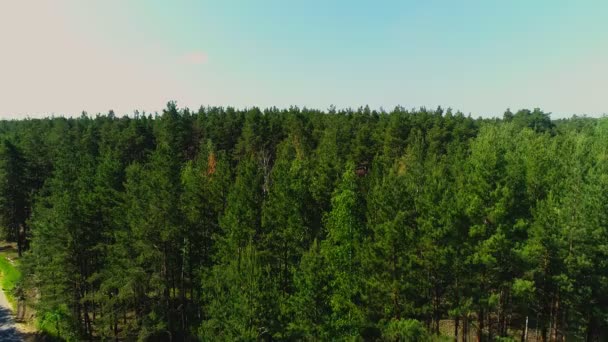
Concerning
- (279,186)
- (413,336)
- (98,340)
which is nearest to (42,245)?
(98,340)

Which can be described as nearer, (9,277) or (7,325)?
(7,325)

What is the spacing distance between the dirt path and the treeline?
252cm

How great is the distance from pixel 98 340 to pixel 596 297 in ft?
132

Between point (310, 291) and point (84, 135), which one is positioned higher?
point (84, 135)

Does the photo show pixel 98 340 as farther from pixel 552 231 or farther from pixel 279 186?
pixel 552 231

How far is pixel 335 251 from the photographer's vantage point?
26688 millimetres

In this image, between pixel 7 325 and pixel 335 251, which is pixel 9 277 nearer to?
pixel 7 325

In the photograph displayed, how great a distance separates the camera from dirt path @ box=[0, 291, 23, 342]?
127 feet

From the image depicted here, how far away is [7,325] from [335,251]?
37241mm

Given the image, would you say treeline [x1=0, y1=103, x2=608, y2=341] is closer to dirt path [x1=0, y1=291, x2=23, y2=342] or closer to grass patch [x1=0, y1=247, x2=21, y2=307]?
dirt path [x1=0, y1=291, x2=23, y2=342]

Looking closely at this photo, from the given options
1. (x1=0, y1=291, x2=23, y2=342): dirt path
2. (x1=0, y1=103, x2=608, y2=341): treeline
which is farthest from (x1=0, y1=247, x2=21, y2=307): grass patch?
(x1=0, y1=103, x2=608, y2=341): treeline

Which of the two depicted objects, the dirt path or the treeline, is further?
the dirt path

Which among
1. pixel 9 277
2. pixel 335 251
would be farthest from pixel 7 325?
pixel 335 251

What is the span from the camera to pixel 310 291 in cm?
2498
